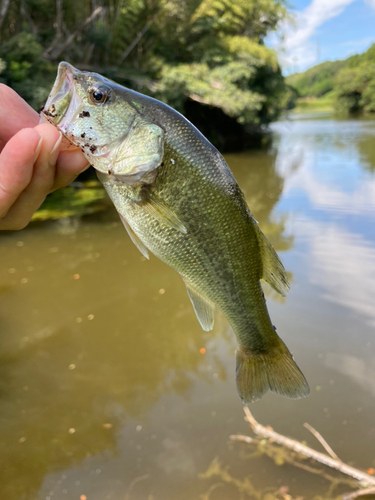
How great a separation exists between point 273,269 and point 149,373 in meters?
3.09

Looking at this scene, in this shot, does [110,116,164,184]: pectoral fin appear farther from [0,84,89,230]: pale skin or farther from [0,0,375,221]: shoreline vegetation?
[0,0,375,221]: shoreline vegetation

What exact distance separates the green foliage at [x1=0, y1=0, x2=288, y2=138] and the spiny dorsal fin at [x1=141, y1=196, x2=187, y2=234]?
9.54 metres

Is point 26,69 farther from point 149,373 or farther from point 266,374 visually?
point 266,374

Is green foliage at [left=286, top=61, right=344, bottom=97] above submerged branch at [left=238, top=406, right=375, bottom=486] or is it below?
above

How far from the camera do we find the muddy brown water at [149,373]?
127 inches

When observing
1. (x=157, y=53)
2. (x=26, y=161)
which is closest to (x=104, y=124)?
(x=26, y=161)

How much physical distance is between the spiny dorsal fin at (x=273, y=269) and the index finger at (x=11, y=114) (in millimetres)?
1433

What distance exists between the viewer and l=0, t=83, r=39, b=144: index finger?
1790 mm

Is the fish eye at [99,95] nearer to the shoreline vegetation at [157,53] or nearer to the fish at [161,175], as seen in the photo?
the fish at [161,175]

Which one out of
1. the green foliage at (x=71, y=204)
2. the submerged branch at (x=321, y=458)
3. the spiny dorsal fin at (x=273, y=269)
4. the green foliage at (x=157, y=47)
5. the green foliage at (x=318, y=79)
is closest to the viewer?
the spiny dorsal fin at (x=273, y=269)

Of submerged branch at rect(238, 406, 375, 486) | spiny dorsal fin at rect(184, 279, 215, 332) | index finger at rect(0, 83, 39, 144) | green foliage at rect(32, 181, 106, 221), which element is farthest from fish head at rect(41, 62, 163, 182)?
green foliage at rect(32, 181, 106, 221)

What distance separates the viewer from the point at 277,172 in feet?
49.9

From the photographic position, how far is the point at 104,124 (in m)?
1.53

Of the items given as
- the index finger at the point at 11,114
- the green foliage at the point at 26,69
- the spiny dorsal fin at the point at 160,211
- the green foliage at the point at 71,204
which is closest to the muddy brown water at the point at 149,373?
the green foliage at the point at 71,204
